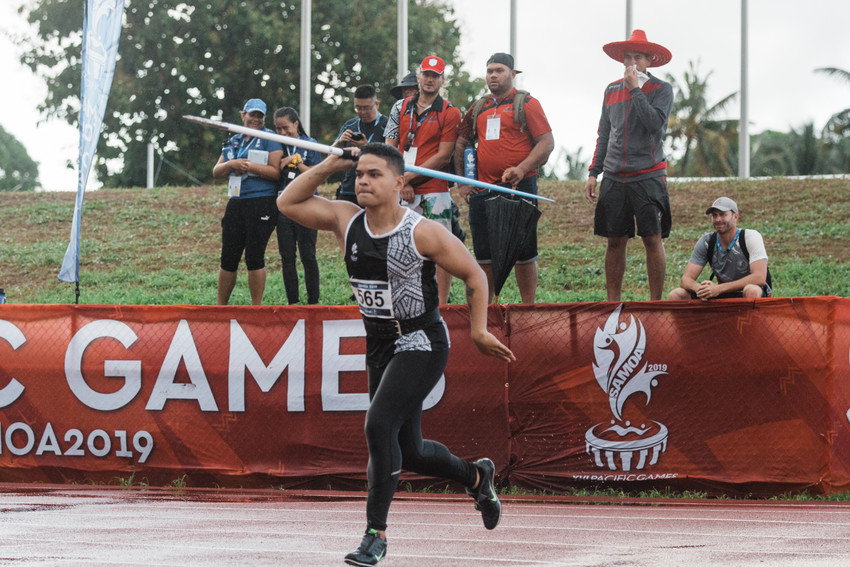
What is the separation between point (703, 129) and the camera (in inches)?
2127

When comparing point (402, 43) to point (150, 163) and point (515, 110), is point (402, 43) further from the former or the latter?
point (150, 163)

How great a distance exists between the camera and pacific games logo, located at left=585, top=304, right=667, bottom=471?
9.04m

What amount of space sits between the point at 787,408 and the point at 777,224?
12840 mm

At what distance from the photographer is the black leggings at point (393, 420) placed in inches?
223

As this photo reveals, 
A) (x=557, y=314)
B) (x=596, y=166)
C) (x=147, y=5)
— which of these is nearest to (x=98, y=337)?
(x=557, y=314)

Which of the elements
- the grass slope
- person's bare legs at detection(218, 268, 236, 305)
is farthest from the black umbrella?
the grass slope

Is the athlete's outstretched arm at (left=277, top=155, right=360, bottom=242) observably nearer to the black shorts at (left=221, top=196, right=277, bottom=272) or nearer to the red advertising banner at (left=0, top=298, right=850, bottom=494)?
the red advertising banner at (left=0, top=298, right=850, bottom=494)

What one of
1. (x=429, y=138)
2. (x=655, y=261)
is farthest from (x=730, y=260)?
(x=429, y=138)

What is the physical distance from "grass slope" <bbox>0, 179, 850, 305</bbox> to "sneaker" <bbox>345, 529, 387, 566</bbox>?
1081 centimetres

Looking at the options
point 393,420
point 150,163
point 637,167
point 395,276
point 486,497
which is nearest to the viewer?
point 393,420

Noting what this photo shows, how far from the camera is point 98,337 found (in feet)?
33.2

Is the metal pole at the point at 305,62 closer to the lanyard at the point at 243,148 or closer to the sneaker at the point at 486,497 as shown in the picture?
the lanyard at the point at 243,148

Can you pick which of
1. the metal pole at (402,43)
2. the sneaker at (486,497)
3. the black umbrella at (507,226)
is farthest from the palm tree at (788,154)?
the sneaker at (486,497)

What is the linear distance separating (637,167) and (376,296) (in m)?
4.74
